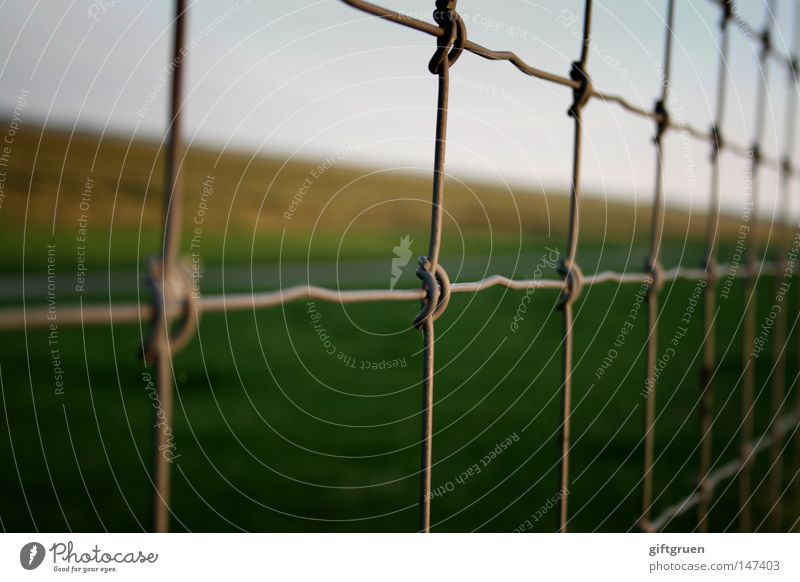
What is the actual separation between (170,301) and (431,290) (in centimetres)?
16

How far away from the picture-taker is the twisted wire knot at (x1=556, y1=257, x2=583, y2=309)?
46 centimetres

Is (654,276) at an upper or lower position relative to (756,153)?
lower

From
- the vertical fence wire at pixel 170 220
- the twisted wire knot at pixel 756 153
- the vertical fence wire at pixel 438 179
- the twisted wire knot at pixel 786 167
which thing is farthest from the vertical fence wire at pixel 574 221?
the twisted wire knot at pixel 786 167

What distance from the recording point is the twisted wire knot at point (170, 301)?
210 millimetres

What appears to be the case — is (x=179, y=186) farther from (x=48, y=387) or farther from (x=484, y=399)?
(x=48, y=387)

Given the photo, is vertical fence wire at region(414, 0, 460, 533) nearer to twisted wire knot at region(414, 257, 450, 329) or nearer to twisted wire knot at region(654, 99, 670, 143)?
twisted wire knot at region(414, 257, 450, 329)

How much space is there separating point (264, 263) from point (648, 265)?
20.8 ft

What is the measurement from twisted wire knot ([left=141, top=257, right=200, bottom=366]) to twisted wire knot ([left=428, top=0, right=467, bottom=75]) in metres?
0.20

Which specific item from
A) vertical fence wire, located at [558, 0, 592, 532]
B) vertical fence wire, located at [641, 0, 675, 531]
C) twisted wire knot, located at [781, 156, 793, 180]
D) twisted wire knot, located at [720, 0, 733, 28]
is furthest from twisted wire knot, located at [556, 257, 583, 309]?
twisted wire knot, located at [781, 156, 793, 180]

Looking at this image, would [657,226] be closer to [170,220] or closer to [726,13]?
[726,13]

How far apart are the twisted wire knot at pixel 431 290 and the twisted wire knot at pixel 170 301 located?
155 millimetres

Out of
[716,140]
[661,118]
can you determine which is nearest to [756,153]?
[716,140]

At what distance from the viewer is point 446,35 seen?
36 centimetres
